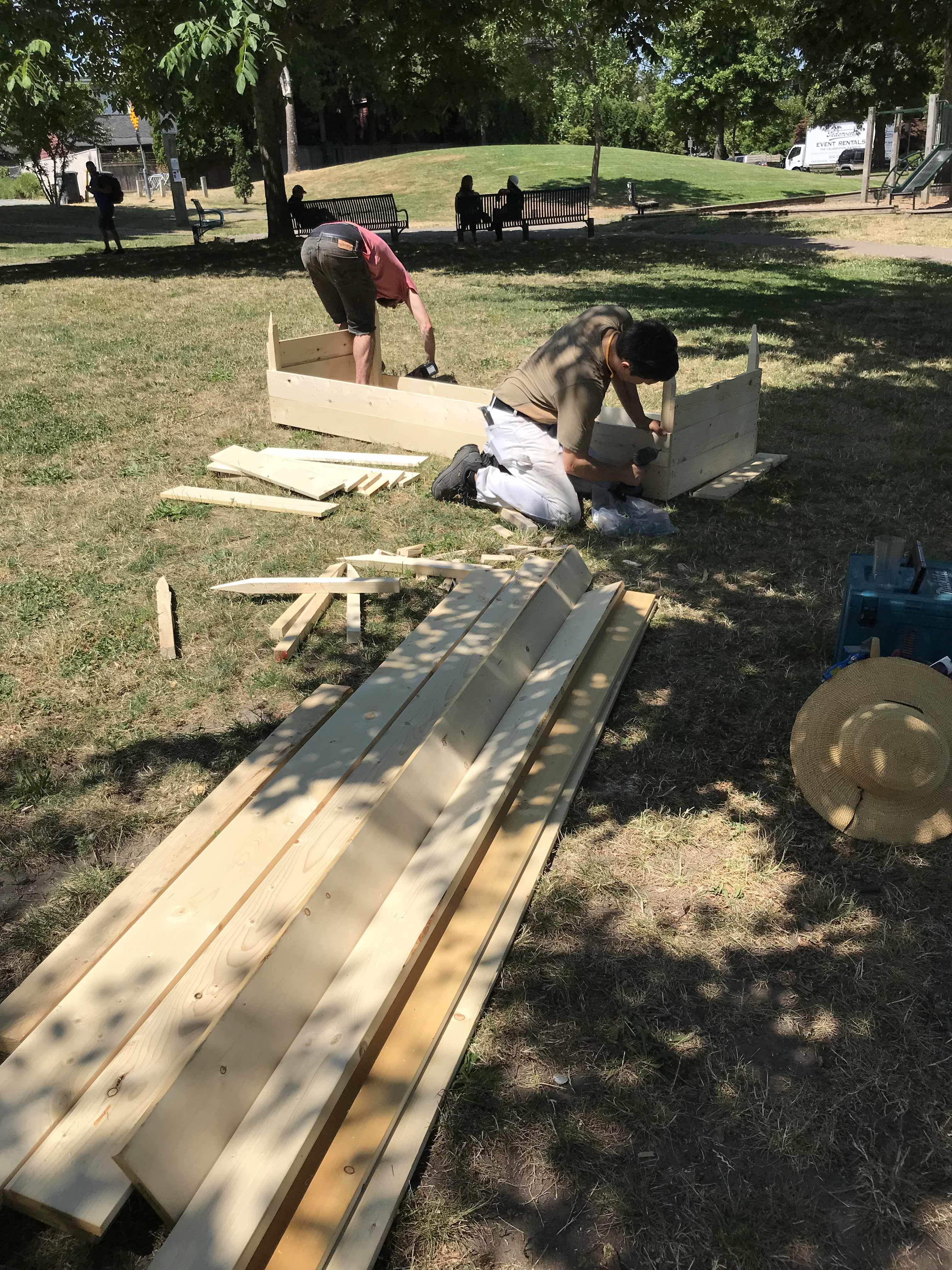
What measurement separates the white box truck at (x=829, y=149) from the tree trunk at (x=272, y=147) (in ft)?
149

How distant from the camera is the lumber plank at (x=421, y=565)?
5250 millimetres

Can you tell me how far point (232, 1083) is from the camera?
2186mm

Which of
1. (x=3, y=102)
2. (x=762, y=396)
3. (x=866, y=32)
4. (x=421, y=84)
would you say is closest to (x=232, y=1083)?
(x=762, y=396)

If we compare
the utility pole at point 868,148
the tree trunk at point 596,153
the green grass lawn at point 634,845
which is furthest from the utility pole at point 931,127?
the green grass lawn at point 634,845

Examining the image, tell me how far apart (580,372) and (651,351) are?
0.54 meters

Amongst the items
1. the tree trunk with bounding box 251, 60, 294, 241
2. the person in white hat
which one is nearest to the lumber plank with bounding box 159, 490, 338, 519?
the person in white hat

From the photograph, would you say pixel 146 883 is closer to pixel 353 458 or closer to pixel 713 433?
pixel 353 458

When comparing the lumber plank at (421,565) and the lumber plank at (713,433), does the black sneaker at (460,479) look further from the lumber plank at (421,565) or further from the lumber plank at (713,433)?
the lumber plank at (713,433)

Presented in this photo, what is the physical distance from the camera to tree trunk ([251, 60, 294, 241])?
1814 cm

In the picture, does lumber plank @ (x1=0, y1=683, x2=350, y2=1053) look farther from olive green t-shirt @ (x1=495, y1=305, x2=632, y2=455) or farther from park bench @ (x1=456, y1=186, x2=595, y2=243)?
park bench @ (x1=456, y1=186, x2=595, y2=243)

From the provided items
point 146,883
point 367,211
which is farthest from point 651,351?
point 367,211

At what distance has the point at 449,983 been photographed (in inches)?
108

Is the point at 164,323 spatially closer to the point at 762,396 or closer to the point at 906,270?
the point at 762,396

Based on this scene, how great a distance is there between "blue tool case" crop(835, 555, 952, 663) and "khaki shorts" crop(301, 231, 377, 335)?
17.9 feet
